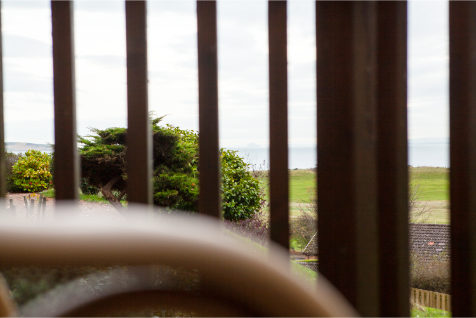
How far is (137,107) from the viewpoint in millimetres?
798

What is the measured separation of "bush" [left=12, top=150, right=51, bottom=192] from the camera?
5.78 metres

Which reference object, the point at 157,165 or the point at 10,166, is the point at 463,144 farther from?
the point at 10,166

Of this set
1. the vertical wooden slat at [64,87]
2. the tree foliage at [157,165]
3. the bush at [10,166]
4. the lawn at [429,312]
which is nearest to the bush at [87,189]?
the tree foliage at [157,165]

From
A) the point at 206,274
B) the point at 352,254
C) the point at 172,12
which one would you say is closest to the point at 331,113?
the point at 352,254

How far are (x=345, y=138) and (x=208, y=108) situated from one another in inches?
13.7

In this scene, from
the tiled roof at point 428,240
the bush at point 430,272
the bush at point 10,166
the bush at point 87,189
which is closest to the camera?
the bush at point 87,189

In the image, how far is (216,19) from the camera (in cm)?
80

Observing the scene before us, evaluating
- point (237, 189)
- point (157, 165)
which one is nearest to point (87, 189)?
point (157, 165)

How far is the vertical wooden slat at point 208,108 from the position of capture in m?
0.79

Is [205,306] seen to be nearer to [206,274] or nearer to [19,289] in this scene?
[206,274]

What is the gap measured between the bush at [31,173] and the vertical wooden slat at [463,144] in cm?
636

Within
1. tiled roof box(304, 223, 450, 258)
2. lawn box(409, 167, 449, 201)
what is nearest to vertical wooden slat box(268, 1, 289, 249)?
lawn box(409, 167, 449, 201)

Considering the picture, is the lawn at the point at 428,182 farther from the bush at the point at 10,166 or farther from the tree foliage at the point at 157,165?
the bush at the point at 10,166

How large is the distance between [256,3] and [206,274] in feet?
3.23
